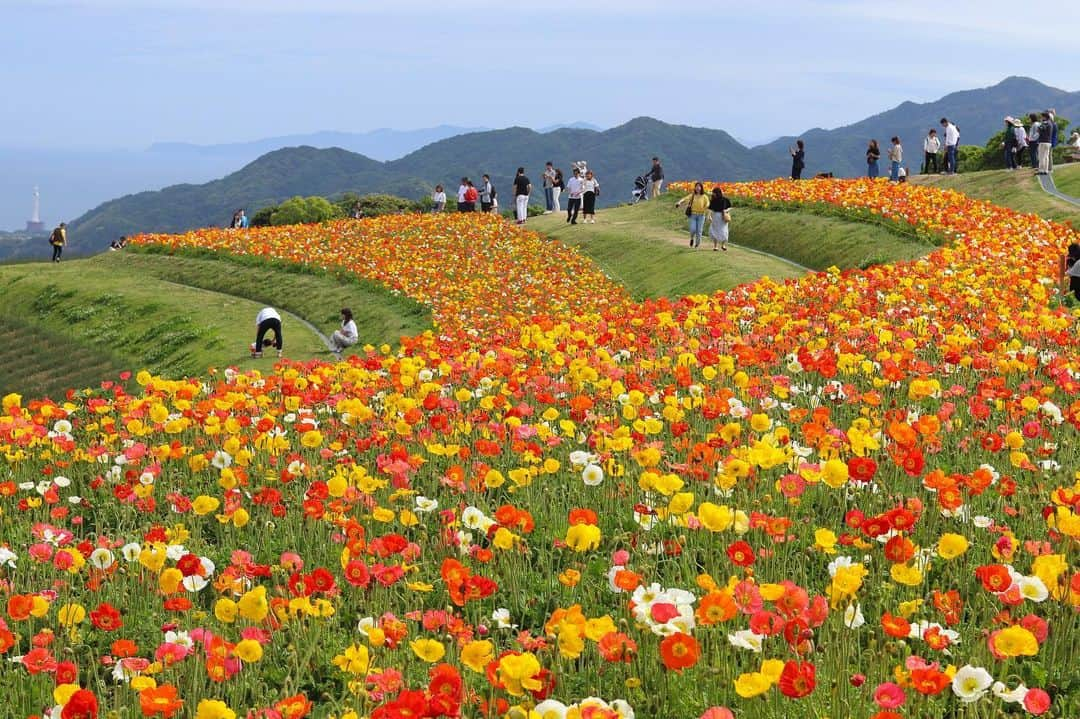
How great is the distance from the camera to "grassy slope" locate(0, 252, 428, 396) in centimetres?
2352

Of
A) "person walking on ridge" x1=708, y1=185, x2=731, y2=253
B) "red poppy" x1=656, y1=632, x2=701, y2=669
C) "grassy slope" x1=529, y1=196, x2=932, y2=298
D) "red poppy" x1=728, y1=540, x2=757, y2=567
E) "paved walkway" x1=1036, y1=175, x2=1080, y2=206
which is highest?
"paved walkway" x1=1036, y1=175, x2=1080, y2=206

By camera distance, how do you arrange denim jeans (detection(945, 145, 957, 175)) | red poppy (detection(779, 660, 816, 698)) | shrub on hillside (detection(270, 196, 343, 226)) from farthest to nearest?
shrub on hillside (detection(270, 196, 343, 226)) < denim jeans (detection(945, 145, 957, 175)) < red poppy (detection(779, 660, 816, 698))

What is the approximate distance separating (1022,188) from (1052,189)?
2.56 ft

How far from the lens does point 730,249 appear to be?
2688 centimetres

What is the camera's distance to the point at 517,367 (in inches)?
367

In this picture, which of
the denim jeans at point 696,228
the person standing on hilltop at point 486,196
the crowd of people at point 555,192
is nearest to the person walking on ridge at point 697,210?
A: the denim jeans at point 696,228

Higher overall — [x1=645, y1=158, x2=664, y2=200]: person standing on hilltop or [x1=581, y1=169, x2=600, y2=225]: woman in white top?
[x1=645, y1=158, x2=664, y2=200]: person standing on hilltop

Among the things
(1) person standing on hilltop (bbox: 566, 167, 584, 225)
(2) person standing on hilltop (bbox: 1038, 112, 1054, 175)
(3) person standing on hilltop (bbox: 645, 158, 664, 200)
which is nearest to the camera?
(2) person standing on hilltop (bbox: 1038, 112, 1054, 175)

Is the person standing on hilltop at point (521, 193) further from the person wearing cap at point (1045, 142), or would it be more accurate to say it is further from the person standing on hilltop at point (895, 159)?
the person wearing cap at point (1045, 142)

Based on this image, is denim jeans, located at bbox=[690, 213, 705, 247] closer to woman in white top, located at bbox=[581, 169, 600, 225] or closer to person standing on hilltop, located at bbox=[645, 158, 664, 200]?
woman in white top, located at bbox=[581, 169, 600, 225]

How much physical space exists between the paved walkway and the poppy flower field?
53.9 feet

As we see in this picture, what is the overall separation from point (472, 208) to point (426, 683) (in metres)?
36.9

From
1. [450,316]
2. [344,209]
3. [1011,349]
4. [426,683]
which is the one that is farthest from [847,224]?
[344,209]

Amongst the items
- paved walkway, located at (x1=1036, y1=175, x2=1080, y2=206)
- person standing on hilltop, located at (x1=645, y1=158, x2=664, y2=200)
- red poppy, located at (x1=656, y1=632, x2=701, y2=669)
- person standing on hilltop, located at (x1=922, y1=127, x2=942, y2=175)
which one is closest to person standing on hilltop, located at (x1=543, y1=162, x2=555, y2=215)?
person standing on hilltop, located at (x1=645, y1=158, x2=664, y2=200)
